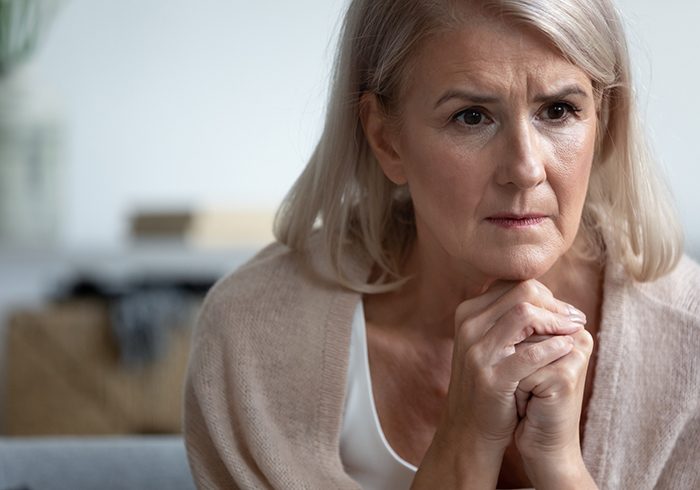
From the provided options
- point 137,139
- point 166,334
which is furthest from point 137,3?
point 166,334

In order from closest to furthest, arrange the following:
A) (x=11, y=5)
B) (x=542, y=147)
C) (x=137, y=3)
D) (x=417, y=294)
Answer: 1. (x=542, y=147)
2. (x=417, y=294)
3. (x=11, y=5)
4. (x=137, y=3)

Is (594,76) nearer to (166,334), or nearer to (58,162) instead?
(166,334)

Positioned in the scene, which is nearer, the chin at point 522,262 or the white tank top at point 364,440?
the chin at point 522,262

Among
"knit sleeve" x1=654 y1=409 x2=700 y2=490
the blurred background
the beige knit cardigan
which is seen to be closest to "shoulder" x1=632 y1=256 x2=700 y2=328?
the beige knit cardigan

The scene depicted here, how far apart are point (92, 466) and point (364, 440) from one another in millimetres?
506

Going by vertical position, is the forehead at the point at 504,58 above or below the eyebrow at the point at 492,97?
above

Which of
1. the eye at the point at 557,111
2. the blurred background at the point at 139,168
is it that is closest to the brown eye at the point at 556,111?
the eye at the point at 557,111

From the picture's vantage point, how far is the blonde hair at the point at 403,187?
149 cm

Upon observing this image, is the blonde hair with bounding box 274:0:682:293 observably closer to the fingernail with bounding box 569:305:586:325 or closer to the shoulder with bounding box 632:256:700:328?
the shoulder with bounding box 632:256:700:328

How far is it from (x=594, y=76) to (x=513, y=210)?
201 millimetres

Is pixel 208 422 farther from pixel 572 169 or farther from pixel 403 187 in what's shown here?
pixel 572 169

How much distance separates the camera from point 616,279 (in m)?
1.68

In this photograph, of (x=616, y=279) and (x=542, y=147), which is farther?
(x=616, y=279)

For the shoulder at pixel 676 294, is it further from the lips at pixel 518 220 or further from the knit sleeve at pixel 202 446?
the knit sleeve at pixel 202 446
